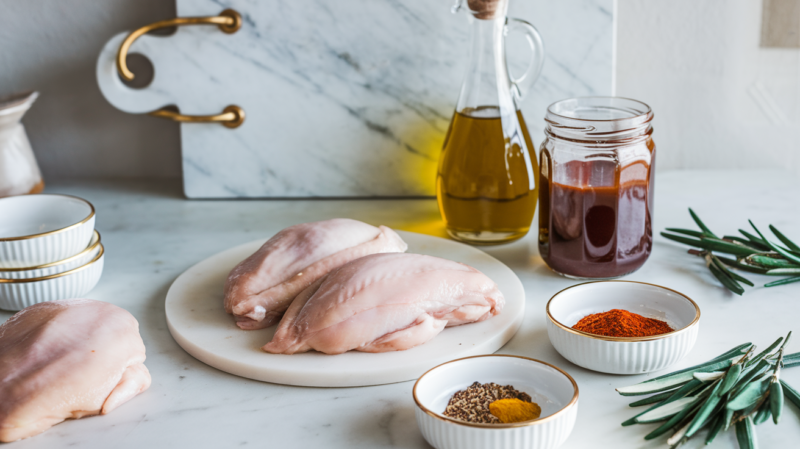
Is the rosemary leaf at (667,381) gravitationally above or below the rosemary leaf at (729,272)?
above

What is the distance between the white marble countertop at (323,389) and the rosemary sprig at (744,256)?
2 centimetres

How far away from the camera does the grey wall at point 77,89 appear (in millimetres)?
1472

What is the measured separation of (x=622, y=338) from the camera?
76 cm

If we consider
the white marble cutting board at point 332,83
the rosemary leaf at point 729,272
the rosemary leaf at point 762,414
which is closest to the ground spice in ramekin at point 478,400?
the rosemary leaf at point 762,414

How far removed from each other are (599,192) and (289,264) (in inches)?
17.8

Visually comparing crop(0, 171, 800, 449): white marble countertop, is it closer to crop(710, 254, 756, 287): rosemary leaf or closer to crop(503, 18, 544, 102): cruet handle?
crop(710, 254, 756, 287): rosemary leaf

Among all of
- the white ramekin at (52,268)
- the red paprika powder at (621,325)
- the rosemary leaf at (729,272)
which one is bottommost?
the rosemary leaf at (729,272)

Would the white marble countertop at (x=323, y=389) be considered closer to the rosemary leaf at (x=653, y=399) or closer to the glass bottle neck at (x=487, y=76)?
the rosemary leaf at (x=653, y=399)

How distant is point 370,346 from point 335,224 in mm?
251

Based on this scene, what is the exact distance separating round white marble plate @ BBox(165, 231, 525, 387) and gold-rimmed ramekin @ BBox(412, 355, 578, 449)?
7 cm

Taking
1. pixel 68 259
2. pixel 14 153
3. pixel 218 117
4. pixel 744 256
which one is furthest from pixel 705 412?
pixel 14 153

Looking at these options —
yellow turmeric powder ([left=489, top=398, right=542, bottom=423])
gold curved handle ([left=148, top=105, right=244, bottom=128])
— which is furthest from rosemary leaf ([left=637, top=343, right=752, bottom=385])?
gold curved handle ([left=148, top=105, right=244, bottom=128])

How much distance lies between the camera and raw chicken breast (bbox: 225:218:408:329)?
91 cm

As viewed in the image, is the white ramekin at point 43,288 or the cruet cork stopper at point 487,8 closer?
the white ramekin at point 43,288
